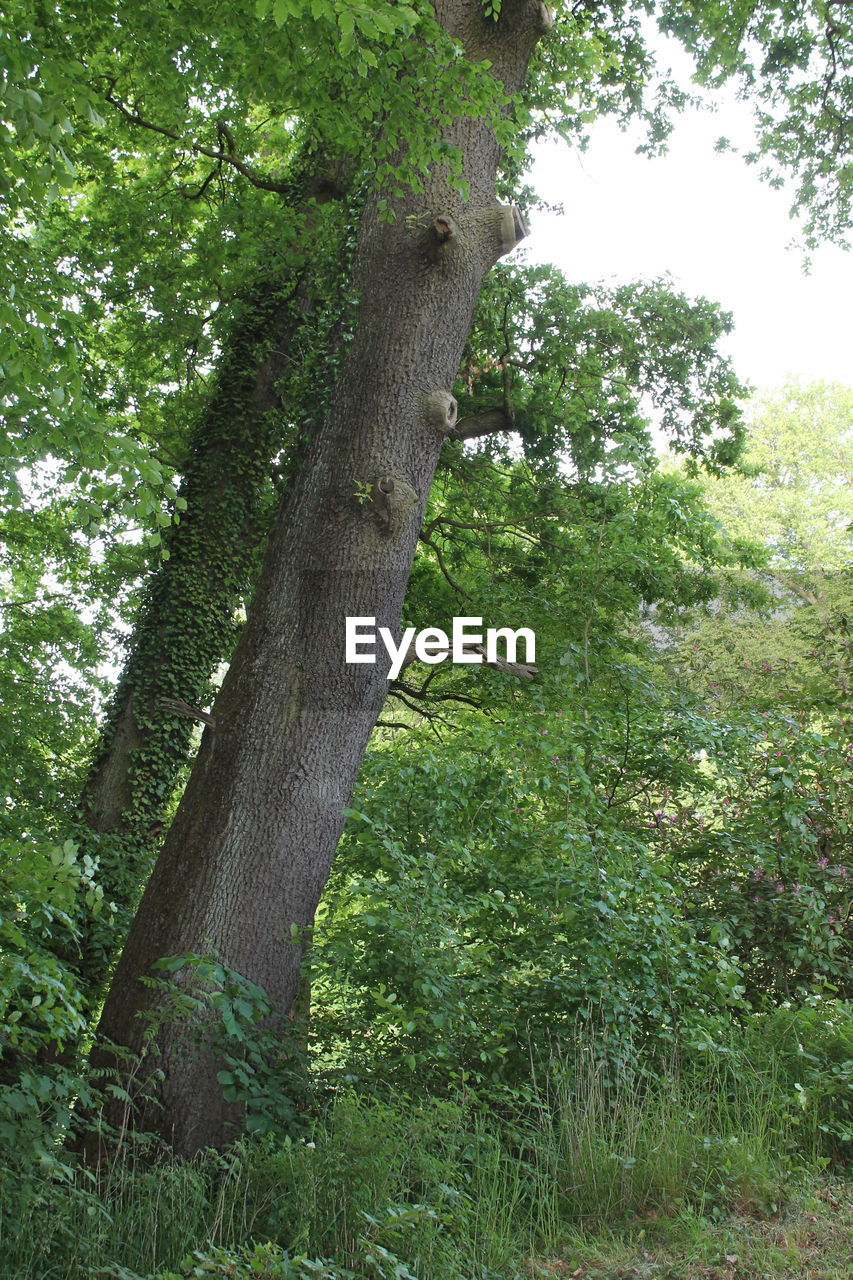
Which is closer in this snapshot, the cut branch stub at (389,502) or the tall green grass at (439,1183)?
the tall green grass at (439,1183)

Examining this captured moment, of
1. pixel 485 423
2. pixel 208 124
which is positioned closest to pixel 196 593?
pixel 485 423

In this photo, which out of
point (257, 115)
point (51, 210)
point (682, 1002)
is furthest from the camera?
point (257, 115)

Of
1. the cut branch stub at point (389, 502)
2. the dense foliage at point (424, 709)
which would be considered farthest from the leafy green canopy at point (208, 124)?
the cut branch stub at point (389, 502)

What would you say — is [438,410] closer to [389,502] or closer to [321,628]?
[389,502]

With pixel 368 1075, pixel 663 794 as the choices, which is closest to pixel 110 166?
pixel 663 794

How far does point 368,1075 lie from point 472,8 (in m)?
6.38

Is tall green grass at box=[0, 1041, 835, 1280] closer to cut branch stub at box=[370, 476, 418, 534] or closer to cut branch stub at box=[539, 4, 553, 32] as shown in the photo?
cut branch stub at box=[370, 476, 418, 534]

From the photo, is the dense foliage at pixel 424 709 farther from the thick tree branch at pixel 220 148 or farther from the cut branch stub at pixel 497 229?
the cut branch stub at pixel 497 229

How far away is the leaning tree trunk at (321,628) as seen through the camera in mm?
5246

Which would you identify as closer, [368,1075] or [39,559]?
[368,1075]

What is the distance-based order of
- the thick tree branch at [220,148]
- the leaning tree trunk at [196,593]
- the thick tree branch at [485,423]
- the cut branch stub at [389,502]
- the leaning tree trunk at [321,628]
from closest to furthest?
the leaning tree trunk at [321,628] → the cut branch stub at [389,502] → the thick tree branch at [220,148] → the leaning tree trunk at [196,593] → the thick tree branch at [485,423]

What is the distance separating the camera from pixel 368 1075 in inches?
197

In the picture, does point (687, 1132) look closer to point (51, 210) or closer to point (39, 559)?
point (51, 210)

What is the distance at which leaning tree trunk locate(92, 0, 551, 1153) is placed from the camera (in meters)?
5.25
